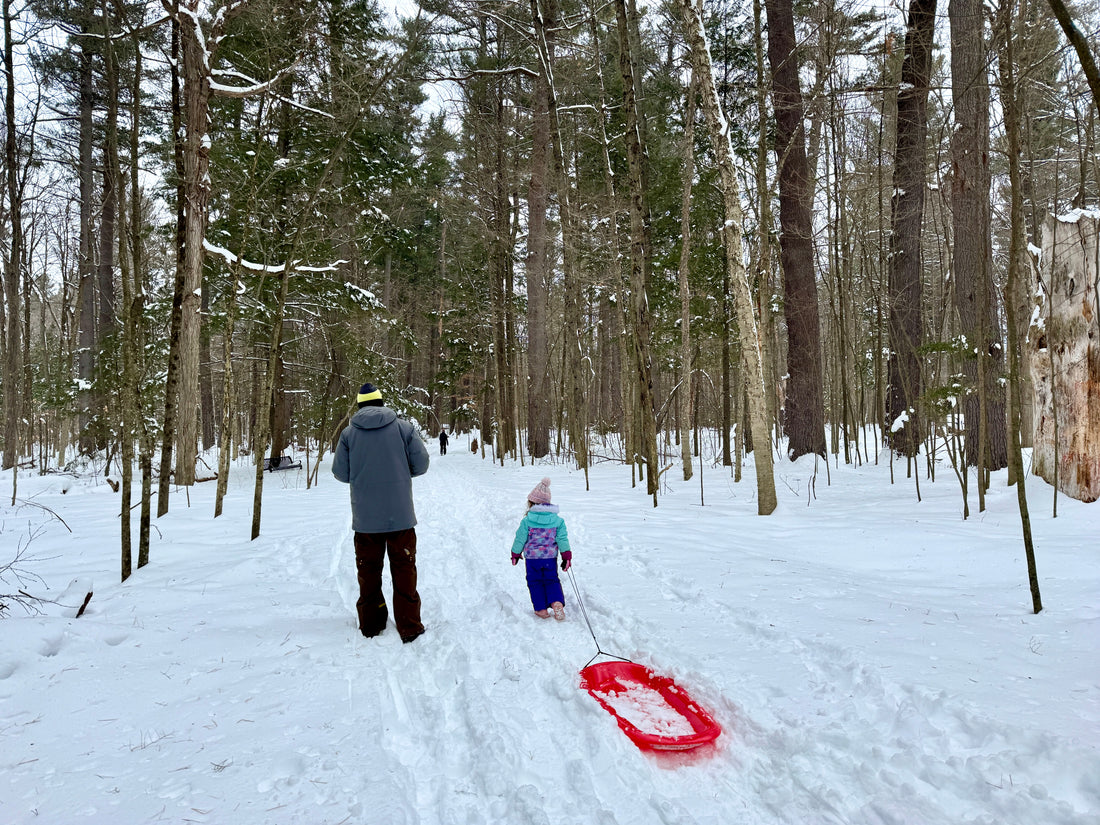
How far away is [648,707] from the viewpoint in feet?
9.38

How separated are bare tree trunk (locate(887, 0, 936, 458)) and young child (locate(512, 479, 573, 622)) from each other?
26.4 ft

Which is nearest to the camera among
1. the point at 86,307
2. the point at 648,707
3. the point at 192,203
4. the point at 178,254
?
the point at 648,707

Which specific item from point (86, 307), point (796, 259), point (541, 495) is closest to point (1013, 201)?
point (541, 495)

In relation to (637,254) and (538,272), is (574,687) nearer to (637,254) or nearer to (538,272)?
(637,254)

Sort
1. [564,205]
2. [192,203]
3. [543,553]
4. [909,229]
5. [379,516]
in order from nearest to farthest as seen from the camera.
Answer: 1. [379,516]
2. [543,553]
3. [192,203]
4. [909,229]
5. [564,205]

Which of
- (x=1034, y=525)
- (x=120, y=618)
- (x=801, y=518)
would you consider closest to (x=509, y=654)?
(x=120, y=618)

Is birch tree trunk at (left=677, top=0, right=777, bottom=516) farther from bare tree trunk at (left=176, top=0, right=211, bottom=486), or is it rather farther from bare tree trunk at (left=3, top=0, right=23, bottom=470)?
bare tree trunk at (left=3, top=0, right=23, bottom=470)

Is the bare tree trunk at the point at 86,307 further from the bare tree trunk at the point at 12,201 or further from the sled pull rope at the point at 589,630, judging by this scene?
the sled pull rope at the point at 589,630

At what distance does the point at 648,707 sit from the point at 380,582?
6.75 ft

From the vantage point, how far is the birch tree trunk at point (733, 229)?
6773mm

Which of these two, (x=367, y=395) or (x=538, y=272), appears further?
(x=538, y=272)

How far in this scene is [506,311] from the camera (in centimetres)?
1895

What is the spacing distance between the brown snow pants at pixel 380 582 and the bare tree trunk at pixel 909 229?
9.18m

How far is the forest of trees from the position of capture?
583 cm
